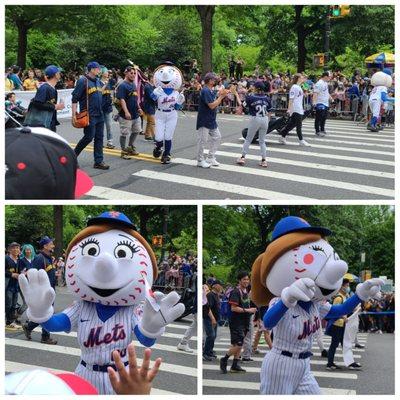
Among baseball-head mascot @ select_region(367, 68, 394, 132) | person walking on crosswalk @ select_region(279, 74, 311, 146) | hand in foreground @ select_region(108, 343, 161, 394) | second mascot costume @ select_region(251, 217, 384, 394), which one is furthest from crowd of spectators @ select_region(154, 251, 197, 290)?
baseball-head mascot @ select_region(367, 68, 394, 132)

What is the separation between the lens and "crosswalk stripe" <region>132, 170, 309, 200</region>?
1043 cm

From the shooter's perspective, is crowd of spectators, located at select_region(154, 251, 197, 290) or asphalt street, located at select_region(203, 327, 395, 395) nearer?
asphalt street, located at select_region(203, 327, 395, 395)

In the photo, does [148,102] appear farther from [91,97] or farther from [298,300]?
[298,300]

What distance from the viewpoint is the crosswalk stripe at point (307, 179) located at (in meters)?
10.9

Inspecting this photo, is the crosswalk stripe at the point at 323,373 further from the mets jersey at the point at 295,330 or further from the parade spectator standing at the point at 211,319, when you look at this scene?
the mets jersey at the point at 295,330

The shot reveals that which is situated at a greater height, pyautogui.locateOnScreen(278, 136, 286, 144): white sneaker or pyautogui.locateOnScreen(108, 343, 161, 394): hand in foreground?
pyautogui.locateOnScreen(278, 136, 286, 144): white sneaker

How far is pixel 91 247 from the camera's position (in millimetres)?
5465

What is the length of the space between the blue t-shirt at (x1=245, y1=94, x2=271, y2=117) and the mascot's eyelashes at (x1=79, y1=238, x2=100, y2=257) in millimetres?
6301

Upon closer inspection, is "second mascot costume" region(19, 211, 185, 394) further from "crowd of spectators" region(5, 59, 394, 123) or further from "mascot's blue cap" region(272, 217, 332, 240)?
"crowd of spectators" region(5, 59, 394, 123)

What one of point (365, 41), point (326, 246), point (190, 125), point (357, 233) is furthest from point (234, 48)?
point (326, 246)

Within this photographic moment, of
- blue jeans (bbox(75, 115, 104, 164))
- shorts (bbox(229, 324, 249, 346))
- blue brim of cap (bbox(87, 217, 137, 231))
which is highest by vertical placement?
blue jeans (bbox(75, 115, 104, 164))

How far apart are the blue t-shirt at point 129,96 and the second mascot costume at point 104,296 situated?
6.74m

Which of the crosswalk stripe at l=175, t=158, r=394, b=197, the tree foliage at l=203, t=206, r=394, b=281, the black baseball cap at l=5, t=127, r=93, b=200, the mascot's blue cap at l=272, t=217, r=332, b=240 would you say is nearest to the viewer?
the black baseball cap at l=5, t=127, r=93, b=200

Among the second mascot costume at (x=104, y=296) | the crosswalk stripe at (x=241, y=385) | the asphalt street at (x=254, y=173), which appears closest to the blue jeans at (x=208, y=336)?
the crosswalk stripe at (x=241, y=385)
